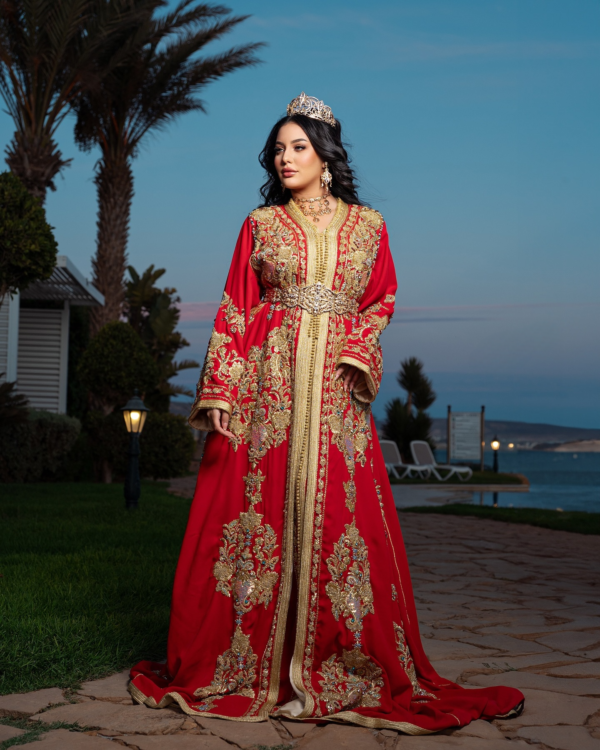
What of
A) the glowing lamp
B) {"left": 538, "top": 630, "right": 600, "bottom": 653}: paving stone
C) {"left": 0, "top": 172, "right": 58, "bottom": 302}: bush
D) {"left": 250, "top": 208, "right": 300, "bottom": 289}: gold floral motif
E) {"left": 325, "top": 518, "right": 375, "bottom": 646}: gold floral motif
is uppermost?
{"left": 0, "top": 172, "right": 58, "bottom": 302}: bush

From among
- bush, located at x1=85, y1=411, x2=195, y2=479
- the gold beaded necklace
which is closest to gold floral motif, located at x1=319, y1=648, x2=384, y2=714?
the gold beaded necklace

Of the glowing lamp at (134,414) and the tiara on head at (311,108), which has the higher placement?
the tiara on head at (311,108)

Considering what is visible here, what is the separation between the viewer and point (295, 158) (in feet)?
8.75

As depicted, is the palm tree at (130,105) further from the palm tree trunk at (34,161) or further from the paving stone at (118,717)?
the paving stone at (118,717)

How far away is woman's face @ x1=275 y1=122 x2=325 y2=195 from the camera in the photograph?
266 cm

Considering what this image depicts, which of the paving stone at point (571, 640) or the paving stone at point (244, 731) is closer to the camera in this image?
the paving stone at point (244, 731)

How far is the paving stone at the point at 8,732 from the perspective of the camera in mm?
2154

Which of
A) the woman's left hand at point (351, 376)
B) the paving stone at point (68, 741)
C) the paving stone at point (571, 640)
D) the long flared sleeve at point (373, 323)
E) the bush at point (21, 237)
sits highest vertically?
the bush at point (21, 237)

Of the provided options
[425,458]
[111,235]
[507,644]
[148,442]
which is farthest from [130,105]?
[507,644]

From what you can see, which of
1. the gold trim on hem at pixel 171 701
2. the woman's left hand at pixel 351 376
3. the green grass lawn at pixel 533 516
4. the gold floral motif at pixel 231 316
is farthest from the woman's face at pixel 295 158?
the green grass lawn at pixel 533 516

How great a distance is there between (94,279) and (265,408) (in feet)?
38.5

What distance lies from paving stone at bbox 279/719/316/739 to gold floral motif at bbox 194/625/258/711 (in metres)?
0.17

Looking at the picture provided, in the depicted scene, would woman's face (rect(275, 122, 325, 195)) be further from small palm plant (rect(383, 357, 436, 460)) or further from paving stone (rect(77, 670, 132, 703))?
small palm plant (rect(383, 357, 436, 460))

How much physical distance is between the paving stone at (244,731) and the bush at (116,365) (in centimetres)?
944
